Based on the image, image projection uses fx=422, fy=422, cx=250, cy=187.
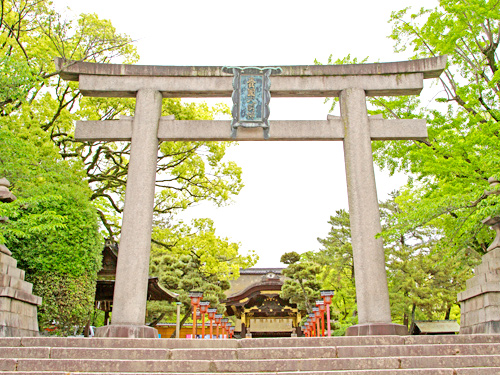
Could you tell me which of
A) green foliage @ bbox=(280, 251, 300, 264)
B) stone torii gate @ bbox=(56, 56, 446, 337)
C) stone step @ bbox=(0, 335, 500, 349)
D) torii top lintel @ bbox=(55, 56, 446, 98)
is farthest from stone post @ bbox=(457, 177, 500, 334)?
green foliage @ bbox=(280, 251, 300, 264)

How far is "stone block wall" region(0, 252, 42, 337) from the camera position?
7.18m

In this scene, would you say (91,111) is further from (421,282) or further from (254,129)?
(421,282)

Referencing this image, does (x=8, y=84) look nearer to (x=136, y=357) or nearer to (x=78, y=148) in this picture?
(x=78, y=148)

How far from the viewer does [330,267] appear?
22.2 meters

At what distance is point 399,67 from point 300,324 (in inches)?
702

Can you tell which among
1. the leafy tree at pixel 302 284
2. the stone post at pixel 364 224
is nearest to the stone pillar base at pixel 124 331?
the stone post at pixel 364 224

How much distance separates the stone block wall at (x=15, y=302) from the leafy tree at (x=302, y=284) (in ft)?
44.9

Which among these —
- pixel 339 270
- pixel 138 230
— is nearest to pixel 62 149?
pixel 138 230

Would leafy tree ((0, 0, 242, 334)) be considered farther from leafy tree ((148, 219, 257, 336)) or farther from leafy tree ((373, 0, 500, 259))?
leafy tree ((373, 0, 500, 259))

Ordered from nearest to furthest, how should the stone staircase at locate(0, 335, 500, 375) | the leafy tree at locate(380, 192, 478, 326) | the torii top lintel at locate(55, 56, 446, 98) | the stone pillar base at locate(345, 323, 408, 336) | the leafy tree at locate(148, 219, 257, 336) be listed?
the stone staircase at locate(0, 335, 500, 375), the stone pillar base at locate(345, 323, 408, 336), the torii top lintel at locate(55, 56, 446, 98), the leafy tree at locate(148, 219, 257, 336), the leafy tree at locate(380, 192, 478, 326)

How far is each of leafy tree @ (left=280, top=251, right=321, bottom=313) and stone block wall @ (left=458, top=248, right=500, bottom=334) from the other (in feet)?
39.1

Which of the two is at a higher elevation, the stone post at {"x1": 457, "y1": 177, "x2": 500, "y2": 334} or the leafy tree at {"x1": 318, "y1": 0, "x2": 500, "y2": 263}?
the leafy tree at {"x1": 318, "y1": 0, "x2": 500, "y2": 263}

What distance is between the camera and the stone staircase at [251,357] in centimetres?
450

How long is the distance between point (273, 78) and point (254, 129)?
1.27 metres
